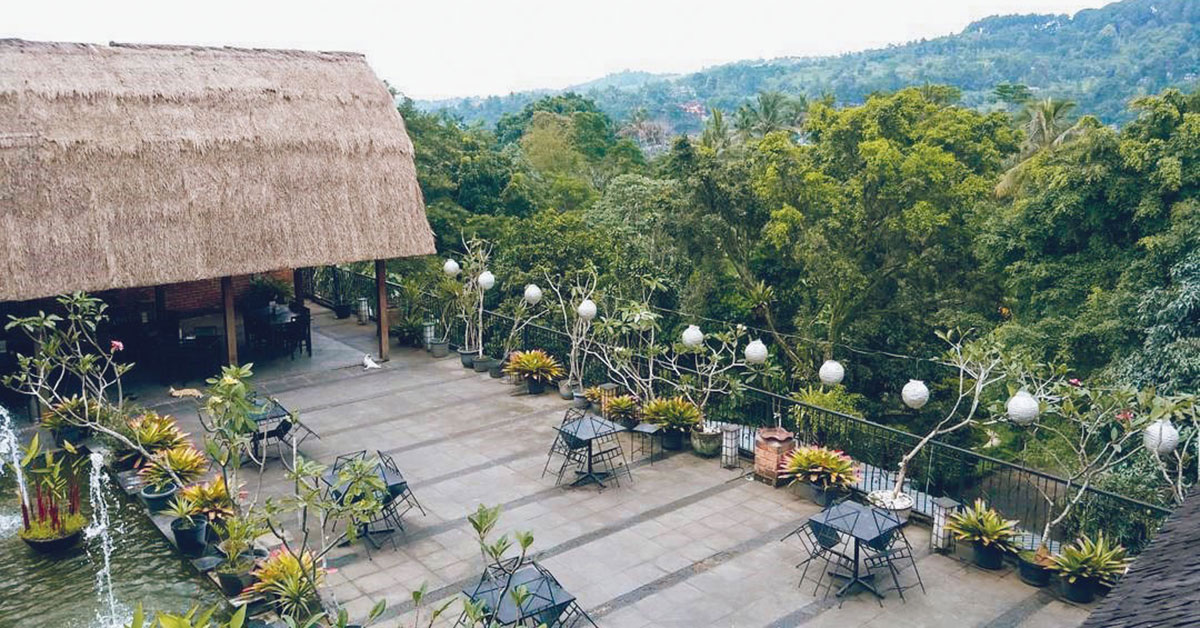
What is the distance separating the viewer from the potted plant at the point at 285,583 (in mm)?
8062

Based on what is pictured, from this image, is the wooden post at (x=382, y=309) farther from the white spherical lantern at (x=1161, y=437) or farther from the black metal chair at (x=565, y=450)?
the white spherical lantern at (x=1161, y=437)

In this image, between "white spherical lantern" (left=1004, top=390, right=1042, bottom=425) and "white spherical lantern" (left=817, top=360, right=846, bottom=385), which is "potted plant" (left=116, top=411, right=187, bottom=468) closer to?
"white spherical lantern" (left=817, top=360, right=846, bottom=385)

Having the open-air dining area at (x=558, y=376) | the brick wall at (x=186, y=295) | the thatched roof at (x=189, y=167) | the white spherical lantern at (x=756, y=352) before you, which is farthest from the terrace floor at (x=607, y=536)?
the brick wall at (x=186, y=295)

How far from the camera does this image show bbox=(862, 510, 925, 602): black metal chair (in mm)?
8906

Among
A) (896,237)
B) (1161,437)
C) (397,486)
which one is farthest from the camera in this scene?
(896,237)

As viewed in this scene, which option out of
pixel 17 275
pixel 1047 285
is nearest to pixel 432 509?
pixel 17 275

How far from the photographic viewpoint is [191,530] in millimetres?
9602

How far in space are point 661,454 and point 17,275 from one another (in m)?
9.76

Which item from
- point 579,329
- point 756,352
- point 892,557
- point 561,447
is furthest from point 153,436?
point 892,557

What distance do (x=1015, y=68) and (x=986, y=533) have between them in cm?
15330

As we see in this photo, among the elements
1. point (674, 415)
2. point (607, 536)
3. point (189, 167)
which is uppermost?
point (189, 167)

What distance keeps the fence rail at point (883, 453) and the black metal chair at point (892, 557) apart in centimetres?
106

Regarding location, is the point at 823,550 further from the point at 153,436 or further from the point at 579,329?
the point at 153,436

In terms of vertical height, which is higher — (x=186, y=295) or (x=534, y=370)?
(x=186, y=295)
